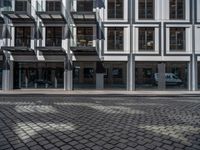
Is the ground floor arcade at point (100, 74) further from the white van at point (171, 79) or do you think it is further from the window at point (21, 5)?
the window at point (21, 5)

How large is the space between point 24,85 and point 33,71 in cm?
186

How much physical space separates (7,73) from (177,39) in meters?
18.5

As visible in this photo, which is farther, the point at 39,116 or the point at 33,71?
the point at 33,71

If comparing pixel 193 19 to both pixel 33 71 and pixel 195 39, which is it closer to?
pixel 195 39

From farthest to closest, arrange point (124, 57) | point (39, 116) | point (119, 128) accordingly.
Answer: point (124, 57), point (39, 116), point (119, 128)

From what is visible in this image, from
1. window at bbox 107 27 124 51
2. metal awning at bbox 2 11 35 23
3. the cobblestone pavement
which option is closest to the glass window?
metal awning at bbox 2 11 35 23

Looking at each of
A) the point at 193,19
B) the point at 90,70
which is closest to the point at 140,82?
the point at 90,70

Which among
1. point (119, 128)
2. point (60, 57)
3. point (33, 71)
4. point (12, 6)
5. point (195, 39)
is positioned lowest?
point (119, 128)

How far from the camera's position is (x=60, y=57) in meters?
22.7

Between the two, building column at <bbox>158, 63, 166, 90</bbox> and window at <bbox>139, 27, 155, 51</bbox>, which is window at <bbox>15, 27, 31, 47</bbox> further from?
building column at <bbox>158, 63, 166, 90</bbox>

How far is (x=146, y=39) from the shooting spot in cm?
2289

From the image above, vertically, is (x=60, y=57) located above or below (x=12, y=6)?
below

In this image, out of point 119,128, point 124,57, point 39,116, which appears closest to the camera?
point 119,128

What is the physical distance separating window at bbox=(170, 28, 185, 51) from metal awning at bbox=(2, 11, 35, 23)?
1496 cm
